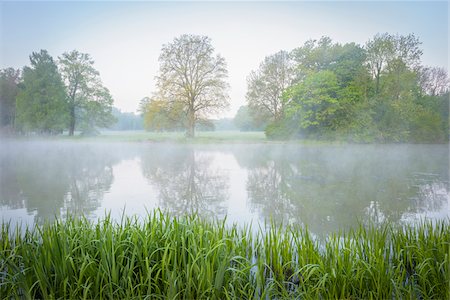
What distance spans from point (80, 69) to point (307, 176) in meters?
8.96

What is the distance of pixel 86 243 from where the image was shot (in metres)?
2.43

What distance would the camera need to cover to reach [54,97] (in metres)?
9.52

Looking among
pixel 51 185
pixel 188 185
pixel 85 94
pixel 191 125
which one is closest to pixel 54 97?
pixel 85 94

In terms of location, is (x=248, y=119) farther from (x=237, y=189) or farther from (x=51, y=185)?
(x=51, y=185)

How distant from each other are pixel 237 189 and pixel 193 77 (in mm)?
5720

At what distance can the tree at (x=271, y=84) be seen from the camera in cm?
1131

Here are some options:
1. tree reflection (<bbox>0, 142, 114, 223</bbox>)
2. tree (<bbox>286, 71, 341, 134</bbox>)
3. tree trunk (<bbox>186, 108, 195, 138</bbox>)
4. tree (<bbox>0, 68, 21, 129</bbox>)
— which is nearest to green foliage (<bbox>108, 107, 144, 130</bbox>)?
tree reflection (<bbox>0, 142, 114, 223</bbox>)

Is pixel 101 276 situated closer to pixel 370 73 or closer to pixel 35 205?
pixel 35 205

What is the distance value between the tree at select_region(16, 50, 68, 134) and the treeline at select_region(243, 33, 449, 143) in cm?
666

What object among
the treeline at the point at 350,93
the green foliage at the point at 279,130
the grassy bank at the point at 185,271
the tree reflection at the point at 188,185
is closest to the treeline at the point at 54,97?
the tree reflection at the point at 188,185

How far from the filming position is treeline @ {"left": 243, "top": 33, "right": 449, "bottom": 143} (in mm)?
11172

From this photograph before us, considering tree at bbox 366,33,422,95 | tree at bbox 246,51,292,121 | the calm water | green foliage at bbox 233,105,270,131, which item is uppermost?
tree at bbox 366,33,422,95

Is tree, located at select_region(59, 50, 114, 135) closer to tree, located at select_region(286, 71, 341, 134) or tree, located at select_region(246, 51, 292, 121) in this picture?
tree, located at select_region(246, 51, 292, 121)

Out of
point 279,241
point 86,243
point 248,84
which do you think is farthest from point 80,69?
point 279,241
